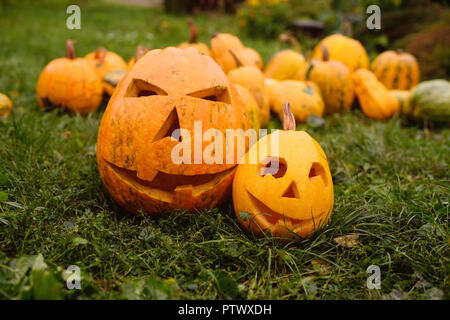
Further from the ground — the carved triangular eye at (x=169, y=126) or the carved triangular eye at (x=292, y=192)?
the carved triangular eye at (x=169, y=126)

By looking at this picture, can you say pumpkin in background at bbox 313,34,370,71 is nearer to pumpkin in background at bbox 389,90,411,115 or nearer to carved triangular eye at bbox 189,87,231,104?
pumpkin in background at bbox 389,90,411,115

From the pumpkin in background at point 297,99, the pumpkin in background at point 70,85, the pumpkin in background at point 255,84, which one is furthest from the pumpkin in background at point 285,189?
the pumpkin in background at point 70,85

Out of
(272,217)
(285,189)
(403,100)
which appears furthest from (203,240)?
(403,100)

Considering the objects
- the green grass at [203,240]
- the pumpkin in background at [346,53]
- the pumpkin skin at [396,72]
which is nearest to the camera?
the green grass at [203,240]

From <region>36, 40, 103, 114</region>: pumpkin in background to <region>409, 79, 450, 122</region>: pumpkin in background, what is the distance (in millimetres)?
3258

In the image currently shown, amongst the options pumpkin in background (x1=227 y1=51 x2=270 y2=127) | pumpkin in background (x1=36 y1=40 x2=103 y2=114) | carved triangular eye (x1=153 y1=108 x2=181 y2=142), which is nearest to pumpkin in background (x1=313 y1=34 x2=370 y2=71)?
pumpkin in background (x1=227 y1=51 x2=270 y2=127)

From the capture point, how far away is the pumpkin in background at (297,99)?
11.9ft

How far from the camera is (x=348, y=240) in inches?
76.6

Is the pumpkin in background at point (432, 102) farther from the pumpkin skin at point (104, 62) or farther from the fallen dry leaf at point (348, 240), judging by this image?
the pumpkin skin at point (104, 62)

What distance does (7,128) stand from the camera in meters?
3.05

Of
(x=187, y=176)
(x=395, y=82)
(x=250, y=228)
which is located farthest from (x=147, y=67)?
(x=395, y=82)

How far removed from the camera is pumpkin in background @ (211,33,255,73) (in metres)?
3.98

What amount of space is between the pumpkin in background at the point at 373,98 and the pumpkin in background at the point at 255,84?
129 centimetres

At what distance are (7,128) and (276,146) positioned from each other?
2336 mm
